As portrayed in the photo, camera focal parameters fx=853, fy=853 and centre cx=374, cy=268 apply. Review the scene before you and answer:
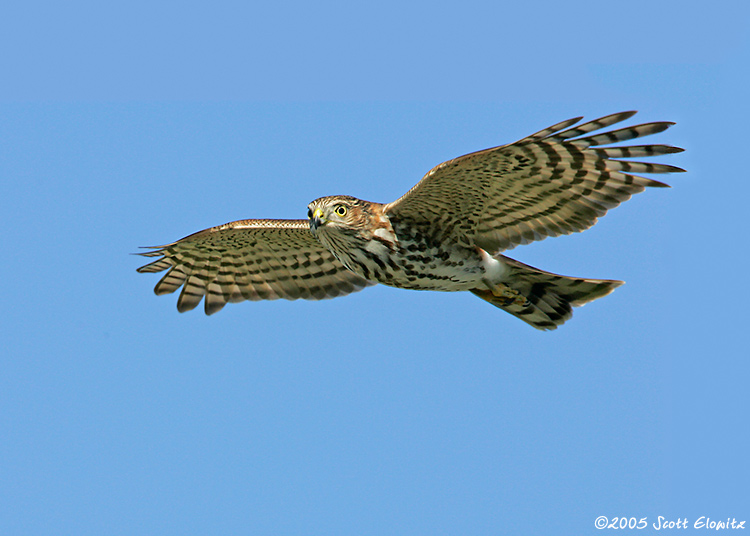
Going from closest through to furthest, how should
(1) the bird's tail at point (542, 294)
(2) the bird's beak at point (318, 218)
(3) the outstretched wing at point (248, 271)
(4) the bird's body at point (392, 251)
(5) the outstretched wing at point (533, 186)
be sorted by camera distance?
(5) the outstretched wing at point (533, 186)
(2) the bird's beak at point (318, 218)
(4) the bird's body at point (392, 251)
(1) the bird's tail at point (542, 294)
(3) the outstretched wing at point (248, 271)

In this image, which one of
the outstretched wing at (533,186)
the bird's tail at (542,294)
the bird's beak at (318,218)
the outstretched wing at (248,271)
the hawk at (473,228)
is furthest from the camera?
the outstretched wing at (248,271)

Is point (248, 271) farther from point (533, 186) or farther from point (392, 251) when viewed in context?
point (533, 186)

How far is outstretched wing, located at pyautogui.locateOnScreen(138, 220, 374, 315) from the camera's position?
10.2m

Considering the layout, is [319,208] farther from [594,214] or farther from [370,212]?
[594,214]

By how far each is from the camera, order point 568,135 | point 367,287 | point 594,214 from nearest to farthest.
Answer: point 568,135
point 594,214
point 367,287

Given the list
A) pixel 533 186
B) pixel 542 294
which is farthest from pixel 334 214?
pixel 542 294

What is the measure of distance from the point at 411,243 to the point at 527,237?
118 centimetres

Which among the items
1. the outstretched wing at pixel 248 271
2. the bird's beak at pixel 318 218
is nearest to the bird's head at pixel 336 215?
the bird's beak at pixel 318 218

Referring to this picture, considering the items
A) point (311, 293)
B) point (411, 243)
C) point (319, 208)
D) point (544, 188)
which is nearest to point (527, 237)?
point (544, 188)

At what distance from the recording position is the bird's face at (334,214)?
8375 millimetres

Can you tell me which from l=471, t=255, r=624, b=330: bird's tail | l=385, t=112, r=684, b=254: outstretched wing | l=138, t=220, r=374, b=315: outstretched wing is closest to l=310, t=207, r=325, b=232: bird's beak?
l=385, t=112, r=684, b=254: outstretched wing

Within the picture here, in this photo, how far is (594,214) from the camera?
8.23m

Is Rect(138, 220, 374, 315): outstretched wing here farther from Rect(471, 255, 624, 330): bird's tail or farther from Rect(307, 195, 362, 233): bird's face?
Rect(471, 255, 624, 330): bird's tail

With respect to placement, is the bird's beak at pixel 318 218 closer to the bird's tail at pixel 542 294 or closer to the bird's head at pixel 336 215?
the bird's head at pixel 336 215
